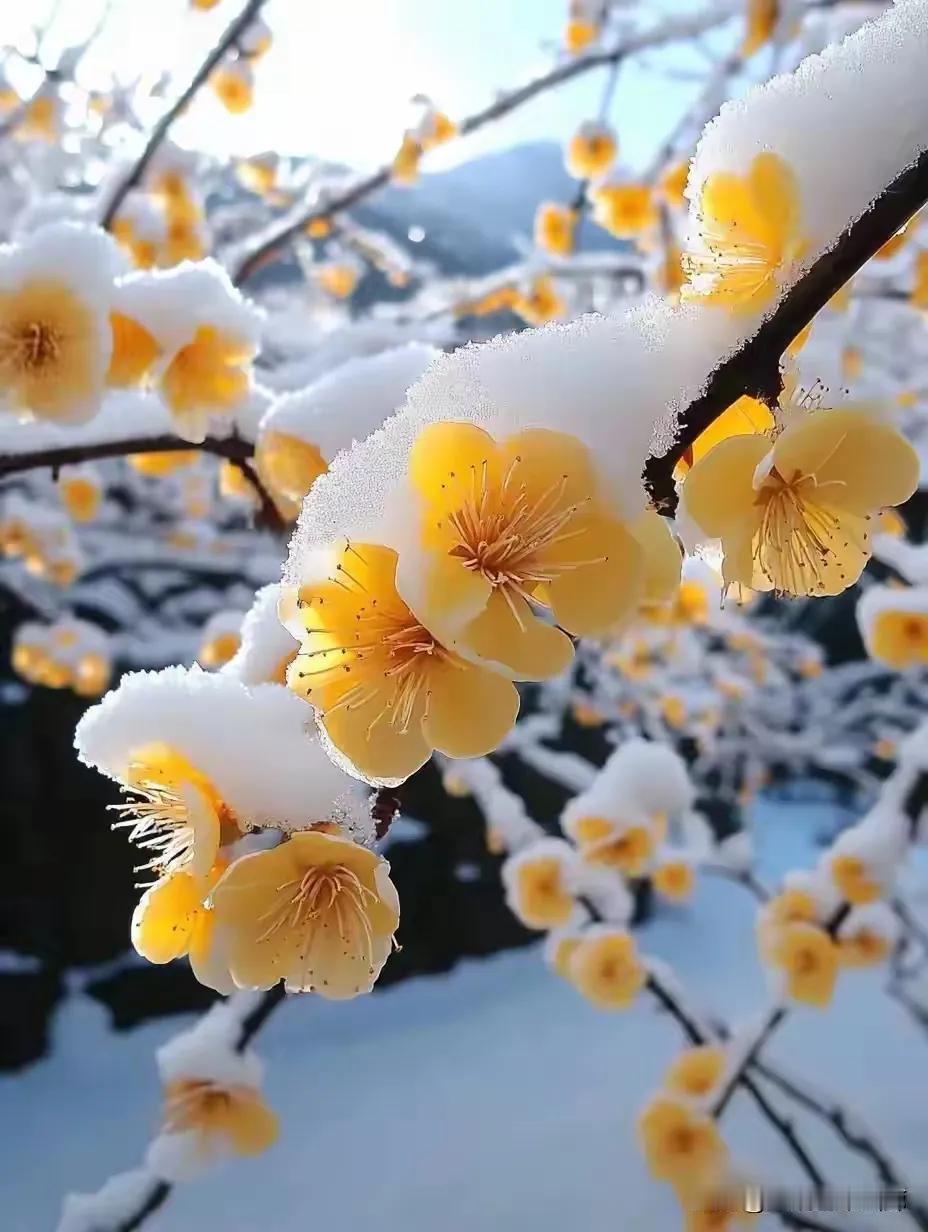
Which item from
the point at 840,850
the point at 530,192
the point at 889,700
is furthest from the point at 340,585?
the point at 530,192

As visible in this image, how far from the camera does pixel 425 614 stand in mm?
349

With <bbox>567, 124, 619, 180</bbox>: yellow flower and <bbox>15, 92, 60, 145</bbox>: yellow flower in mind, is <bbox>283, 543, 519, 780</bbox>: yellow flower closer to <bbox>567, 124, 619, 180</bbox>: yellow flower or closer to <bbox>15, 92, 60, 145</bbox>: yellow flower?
<bbox>567, 124, 619, 180</bbox>: yellow flower

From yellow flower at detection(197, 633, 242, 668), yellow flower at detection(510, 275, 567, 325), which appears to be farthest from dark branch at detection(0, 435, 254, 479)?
yellow flower at detection(510, 275, 567, 325)

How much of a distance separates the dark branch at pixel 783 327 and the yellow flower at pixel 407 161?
1.84m

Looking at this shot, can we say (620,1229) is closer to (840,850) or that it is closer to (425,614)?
(840,850)

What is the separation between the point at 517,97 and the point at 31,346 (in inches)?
52.5

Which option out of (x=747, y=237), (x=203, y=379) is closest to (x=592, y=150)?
(x=203, y=379)

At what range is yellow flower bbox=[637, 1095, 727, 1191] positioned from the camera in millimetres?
1343

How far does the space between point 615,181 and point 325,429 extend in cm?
167

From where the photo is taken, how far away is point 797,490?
1.37ft

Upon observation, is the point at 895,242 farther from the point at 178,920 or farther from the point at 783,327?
the point at 178,920

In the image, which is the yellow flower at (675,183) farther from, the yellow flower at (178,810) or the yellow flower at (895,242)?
the yellow flower at (178,810)

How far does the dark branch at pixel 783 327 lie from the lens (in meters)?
0.41

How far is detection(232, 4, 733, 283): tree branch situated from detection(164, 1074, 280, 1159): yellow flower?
1.27 metres
